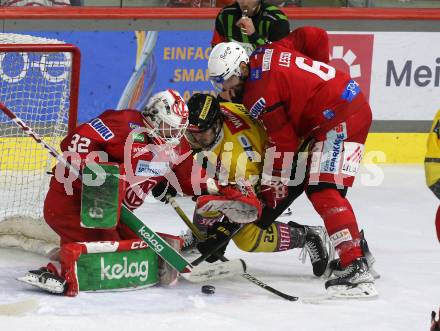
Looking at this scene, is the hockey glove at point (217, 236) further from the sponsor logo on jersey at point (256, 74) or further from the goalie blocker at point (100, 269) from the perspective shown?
the sponsor logo on jersey at point (256, 74)

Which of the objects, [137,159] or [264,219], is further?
[264,219]

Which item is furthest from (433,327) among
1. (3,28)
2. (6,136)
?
(3,28)

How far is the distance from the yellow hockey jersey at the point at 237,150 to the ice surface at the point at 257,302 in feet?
1.52

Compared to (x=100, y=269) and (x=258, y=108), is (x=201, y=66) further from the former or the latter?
(x=100, y=269)

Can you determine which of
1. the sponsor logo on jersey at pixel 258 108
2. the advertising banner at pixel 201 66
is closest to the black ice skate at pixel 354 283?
the sponsor logo on jersey at pixel 258 108

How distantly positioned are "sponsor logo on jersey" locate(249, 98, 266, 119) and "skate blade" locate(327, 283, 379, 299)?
2.57ft

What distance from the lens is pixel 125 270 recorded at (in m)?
4.45

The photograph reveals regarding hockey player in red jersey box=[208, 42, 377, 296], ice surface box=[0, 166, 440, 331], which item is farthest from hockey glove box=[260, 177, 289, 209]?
ice surface box=[0, 166, 440, 331]

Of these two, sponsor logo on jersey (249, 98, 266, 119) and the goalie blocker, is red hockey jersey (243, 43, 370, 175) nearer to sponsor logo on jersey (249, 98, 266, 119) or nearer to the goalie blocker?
sponsor logo on jersey (249, 98, 266, 119)

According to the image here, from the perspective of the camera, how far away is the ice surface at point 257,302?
4105mm

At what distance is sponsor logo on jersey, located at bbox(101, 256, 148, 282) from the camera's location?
4402 millimetres

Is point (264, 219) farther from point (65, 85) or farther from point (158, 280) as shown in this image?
point (65, 85)

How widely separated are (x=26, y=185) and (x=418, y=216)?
2.21 meters

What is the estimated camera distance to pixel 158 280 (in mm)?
4609
